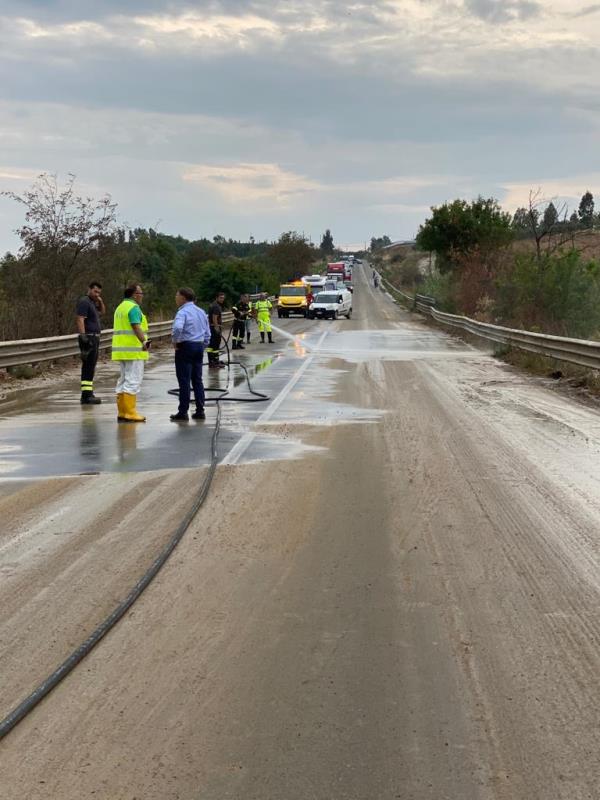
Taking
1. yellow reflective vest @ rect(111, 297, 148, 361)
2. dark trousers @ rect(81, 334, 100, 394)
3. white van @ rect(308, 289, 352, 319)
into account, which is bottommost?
white van @ rect(308, 289, 352, 319)

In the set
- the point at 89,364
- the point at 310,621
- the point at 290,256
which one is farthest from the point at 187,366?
the point at 290,256

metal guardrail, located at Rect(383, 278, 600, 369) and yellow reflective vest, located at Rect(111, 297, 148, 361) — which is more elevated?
yellow reflective vest, located at Rect(111, 297, 148, 361)

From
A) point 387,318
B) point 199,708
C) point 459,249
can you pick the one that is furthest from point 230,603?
point 459,249

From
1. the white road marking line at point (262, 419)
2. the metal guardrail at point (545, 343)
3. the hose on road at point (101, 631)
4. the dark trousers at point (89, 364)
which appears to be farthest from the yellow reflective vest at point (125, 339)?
the metal guardrail at point (545, 343)

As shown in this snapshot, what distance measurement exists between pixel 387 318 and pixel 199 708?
165 ft

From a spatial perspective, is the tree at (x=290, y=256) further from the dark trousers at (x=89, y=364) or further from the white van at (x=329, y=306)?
the dark trousers at (x=89, y=364)

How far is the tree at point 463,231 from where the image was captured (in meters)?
59.8

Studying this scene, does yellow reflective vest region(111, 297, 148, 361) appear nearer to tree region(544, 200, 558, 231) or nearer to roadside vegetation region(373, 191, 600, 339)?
roadside vegetation region(373, 191, 600, 339)

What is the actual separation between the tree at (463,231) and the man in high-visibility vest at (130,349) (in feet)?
151

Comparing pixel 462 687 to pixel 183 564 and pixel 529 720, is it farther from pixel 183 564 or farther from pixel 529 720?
pixel 183 564

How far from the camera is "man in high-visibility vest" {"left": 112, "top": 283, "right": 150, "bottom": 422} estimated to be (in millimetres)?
13156

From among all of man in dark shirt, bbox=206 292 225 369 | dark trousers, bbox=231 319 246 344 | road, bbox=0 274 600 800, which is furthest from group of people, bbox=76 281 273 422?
dark trousers, bbox=231 319 246 344

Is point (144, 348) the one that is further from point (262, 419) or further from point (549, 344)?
point (549, 344)

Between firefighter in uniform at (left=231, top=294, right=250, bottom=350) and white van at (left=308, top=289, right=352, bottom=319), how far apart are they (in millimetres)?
21743
